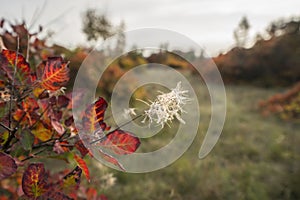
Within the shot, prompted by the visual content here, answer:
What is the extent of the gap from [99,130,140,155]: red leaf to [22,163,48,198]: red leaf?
0.13 m

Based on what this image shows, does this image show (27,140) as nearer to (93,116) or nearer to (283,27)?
(93,116)

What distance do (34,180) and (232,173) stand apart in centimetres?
286

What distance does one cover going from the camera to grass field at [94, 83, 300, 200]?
274cm


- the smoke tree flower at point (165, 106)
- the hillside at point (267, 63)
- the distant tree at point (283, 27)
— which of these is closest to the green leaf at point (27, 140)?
the smoke tree flower at point (165, 106)

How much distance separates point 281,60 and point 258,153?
31.6ft

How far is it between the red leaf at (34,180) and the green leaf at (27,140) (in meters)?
0.06

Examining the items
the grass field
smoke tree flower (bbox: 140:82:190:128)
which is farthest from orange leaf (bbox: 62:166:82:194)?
the grass field

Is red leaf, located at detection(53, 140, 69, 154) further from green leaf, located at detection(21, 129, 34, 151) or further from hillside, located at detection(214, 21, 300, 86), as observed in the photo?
hillside, located at detection(214, 21, 300, 86)

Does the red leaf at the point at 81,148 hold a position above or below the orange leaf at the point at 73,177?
above

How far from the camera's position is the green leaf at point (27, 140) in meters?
0.74

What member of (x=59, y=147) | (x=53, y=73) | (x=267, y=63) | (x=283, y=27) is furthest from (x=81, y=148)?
(x=283, y=27)

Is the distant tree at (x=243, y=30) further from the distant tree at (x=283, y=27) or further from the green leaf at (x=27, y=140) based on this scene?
the green leaf at (x=27, y=140)

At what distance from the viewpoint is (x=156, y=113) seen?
0.65 meters

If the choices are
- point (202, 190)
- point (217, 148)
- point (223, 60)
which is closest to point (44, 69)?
point (202, 190)
